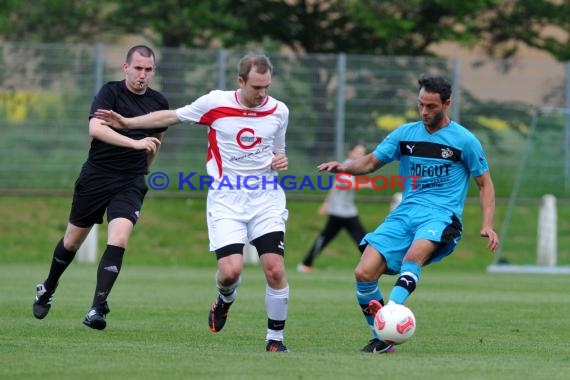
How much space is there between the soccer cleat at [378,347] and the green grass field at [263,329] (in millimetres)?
80

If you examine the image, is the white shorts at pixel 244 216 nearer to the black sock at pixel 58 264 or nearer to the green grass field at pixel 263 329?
the green grass field at pixel 263 329

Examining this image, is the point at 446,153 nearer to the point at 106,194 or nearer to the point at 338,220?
the point at 106,194

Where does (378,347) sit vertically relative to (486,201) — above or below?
below

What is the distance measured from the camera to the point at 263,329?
39.2 feet

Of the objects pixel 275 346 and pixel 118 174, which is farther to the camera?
pixel 118 174

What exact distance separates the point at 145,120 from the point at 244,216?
1181mm

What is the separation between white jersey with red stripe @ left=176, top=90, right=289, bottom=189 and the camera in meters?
10.2

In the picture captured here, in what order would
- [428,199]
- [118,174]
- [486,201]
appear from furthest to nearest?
1. [118,174]
2. [486,201]
3. [428,199]

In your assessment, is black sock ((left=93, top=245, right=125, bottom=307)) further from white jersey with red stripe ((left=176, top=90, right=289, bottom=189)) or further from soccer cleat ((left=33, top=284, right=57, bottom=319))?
white jersey with red stripe ((left=176, top=90, right=289, bottom=189))

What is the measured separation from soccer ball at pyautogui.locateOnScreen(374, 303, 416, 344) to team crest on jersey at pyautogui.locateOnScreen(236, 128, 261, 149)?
63.5 inches

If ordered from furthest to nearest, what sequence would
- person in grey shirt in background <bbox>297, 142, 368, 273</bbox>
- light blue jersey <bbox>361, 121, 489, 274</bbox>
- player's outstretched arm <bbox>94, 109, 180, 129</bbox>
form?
person in grey shirt in background <bbox>297, 142, 368, 273</bbox> < player's outstretched arm <bbox>94, 109, 180, 129</bbox> < light blue jersey <bbox>361, 121, 489, 274</bbox>

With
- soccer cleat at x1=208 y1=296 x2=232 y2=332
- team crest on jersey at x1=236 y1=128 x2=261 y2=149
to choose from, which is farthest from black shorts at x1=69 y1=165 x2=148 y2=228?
team crest on jersey at x1=236 y1=128 x2=261 y2=149

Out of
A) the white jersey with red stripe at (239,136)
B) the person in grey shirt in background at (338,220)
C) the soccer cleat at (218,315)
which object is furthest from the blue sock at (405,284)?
the person in grey shirt in background at (338,220)

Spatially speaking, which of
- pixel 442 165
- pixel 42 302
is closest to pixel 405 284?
pixel 442 165
